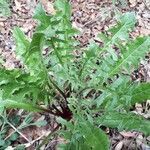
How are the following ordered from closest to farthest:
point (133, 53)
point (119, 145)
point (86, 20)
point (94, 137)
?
point (94, 137) < point (133, 53) < point (119, 145) < point (86, 20)

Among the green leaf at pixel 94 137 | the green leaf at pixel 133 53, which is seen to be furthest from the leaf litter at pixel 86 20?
the green leaf at pixel 94 137

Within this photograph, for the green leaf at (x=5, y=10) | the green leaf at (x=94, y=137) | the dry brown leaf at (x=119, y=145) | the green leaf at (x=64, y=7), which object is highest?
the green leaf at (x=64, y=7)

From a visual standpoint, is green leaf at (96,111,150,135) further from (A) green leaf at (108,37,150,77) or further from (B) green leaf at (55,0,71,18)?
(B) green leaf at (55,0,71,18)

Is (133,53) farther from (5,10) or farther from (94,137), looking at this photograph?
(5,10)

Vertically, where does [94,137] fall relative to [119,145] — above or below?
above

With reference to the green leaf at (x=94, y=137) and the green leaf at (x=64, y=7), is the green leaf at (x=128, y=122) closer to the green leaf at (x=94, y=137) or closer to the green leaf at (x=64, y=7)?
the green leaf at (x=94, y=137)

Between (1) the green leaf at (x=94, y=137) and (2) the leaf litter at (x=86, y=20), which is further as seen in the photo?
(2) the leaf litter at (x=86, y=20)

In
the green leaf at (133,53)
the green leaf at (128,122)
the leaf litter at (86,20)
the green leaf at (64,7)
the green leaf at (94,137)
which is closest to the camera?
the green leaf at (94,137)

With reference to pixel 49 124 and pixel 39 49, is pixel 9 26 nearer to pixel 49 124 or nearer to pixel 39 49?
pixel 49 124

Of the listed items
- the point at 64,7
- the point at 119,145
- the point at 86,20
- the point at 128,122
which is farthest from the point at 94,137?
the point at 86,20
